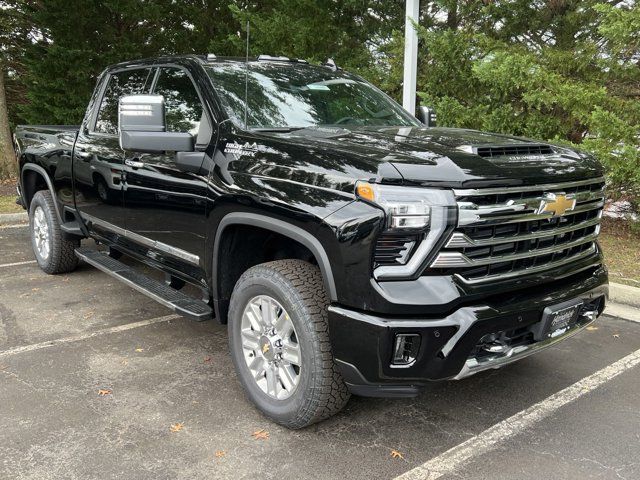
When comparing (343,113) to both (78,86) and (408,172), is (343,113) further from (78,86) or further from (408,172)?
(78,86)

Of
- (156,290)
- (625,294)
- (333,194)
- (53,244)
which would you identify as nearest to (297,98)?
(333,194)

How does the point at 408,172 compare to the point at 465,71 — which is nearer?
the point at 408,172

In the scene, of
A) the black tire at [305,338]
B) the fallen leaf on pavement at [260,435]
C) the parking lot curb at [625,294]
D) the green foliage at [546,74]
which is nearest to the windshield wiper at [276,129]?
the black tire at [305,338]

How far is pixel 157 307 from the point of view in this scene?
5.11 m

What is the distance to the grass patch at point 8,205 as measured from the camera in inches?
369

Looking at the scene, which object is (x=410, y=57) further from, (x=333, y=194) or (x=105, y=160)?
(x=333, y=194)

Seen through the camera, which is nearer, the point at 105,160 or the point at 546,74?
the point at 105,160

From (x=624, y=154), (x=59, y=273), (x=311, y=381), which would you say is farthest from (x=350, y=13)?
(x=311, y=381)

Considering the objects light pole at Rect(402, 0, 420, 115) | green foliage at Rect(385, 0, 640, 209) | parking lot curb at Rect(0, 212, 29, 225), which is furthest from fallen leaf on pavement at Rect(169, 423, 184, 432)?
parking lot curb at Rect(0, 212, 29, 225)

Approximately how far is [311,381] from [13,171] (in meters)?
11.8

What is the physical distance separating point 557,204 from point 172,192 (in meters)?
2.31

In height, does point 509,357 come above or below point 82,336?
above

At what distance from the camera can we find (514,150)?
9.84ft

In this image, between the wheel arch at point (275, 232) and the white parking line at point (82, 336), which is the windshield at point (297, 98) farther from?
the white parking line at point (82, 336)
